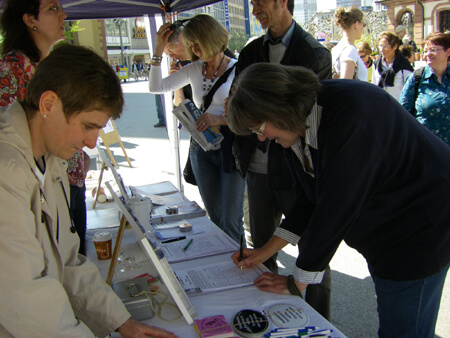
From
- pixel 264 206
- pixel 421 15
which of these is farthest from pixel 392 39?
pixel 421 15

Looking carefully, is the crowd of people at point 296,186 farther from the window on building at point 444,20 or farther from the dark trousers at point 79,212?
the window on building at point 444,20

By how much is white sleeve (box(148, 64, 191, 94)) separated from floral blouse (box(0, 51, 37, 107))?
1013mm

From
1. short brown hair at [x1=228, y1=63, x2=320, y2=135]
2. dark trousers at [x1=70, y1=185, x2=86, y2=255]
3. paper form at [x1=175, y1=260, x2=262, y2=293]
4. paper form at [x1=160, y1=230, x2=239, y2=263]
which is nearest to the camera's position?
short brown hair at [x1=228, y1=63, x2=320, y2=135]

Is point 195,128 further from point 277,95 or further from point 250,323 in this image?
point 250,323

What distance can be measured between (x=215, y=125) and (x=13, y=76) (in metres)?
1.05

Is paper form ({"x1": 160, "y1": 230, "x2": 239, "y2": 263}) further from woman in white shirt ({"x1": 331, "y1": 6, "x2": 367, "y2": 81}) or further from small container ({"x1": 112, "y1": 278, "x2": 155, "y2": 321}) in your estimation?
woman in white shirt ({"x1": 331, "y1": 6, "x2": 367, "y2": 81})

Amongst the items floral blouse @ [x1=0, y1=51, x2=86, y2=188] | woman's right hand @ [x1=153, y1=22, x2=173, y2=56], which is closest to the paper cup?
floral blouse @ [x1=0, y1=51, x2=86, y2=188]

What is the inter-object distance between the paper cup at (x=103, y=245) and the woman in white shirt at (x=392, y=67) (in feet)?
13.0

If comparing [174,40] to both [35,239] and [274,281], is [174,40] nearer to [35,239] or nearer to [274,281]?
[274,281]

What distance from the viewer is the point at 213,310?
4.23ft

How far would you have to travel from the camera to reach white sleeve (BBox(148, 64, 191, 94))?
2684 mm

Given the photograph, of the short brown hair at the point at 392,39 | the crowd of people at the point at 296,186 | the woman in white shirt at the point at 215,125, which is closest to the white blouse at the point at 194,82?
the woman in white shirt at the point at 215,125

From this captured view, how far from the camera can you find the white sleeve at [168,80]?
268 centimetres

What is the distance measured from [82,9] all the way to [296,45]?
2.34 metres
